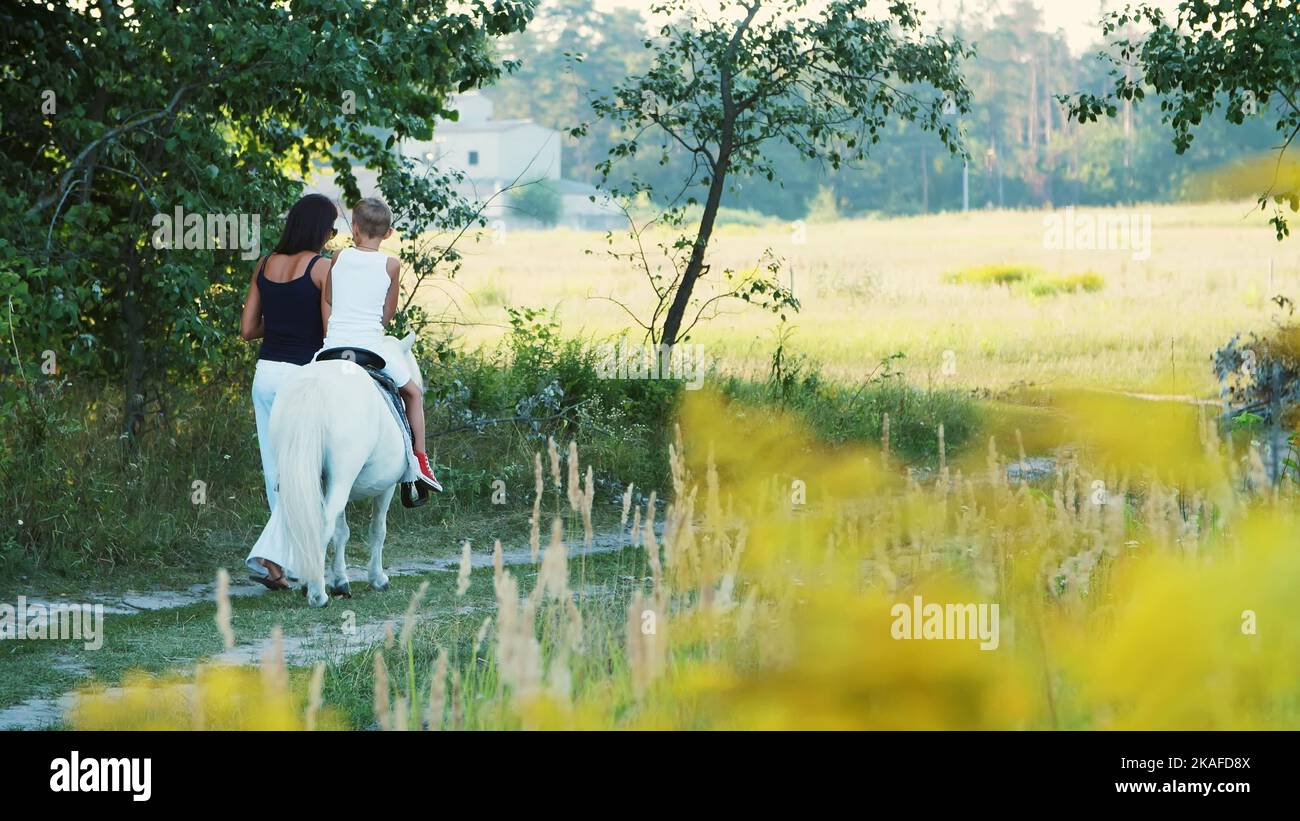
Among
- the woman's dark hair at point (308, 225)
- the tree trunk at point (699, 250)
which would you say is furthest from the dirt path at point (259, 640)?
the tree trunk at point (699, 250)

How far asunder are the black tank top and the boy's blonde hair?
Answer: 485 mm

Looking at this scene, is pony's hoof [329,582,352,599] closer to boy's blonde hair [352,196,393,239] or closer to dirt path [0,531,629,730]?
dirt path [0,531,629,730]

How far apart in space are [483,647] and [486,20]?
5153 mm

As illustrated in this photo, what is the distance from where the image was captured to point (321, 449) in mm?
8484

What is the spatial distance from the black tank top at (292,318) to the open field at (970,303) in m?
4.40

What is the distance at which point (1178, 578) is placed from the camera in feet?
16.1

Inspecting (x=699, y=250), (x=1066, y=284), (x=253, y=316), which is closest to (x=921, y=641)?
(x=253, y=316)

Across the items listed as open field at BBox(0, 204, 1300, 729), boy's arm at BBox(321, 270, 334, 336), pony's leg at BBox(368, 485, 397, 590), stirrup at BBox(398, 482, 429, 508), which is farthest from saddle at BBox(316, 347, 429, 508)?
open field at BBox(0, 204, 1300, 729)

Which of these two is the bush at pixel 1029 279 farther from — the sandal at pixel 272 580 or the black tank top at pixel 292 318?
the sandal at pixel 272 580

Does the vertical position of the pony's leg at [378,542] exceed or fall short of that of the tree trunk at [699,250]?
it falls short

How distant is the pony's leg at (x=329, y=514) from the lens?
8578 millimetres
